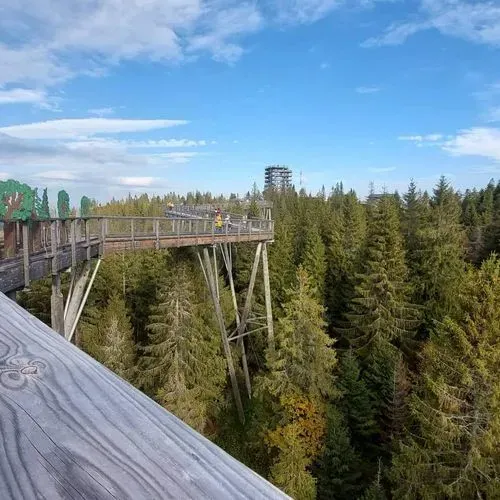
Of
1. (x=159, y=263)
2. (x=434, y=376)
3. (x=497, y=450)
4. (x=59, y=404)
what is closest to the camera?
(x=59, y=404)

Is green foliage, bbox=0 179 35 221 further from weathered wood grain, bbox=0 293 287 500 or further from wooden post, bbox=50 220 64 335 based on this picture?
weathered wood grain, bbox=0 293 287 500

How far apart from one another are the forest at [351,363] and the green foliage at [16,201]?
935 centimetres

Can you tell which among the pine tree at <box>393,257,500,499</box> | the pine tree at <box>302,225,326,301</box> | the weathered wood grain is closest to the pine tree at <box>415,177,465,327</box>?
the pine tree at <box>302,225,326,301</box>

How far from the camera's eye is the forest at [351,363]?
10.4 m

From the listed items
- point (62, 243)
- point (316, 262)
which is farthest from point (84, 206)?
point (316, 262)

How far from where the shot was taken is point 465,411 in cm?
1052

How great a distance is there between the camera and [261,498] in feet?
2.53

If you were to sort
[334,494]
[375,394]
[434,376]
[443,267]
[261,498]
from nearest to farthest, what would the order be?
[261,498] < [434,376] < [334,494] < [375,394] < [443,267]

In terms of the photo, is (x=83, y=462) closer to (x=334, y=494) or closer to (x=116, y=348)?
(x=334, y=494)

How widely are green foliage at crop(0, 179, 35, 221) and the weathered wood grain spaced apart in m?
6.04

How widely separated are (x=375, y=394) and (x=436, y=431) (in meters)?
8.13

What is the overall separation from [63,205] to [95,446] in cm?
907

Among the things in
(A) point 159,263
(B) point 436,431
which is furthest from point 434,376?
(A) point 159,263

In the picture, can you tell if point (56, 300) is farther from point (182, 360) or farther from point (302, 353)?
point (182, 360)
